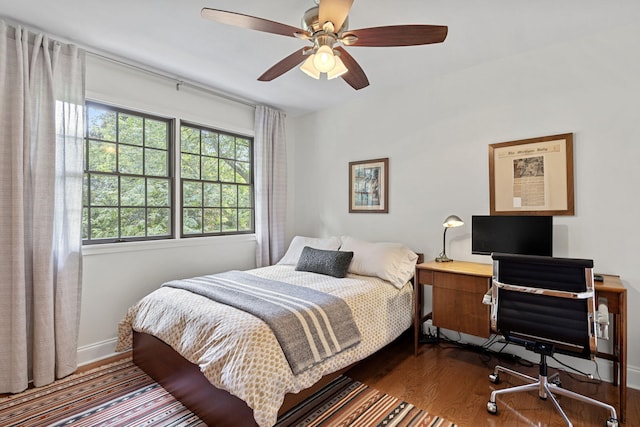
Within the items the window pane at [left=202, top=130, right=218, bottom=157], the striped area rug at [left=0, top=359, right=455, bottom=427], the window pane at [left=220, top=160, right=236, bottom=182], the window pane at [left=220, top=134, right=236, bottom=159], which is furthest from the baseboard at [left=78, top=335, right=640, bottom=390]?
the window pane at [left=220, top=134, right=236, bottom=159]

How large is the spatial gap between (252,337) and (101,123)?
2.40 metres

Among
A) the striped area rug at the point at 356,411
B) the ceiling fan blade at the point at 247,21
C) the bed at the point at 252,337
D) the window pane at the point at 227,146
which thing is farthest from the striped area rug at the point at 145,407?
the window pane at the point at 227,146

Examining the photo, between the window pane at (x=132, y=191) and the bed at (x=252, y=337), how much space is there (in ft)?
3.28

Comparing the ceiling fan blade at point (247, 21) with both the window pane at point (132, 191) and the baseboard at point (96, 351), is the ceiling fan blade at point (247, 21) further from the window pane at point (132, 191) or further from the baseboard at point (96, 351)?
the baseboard at point (96, 351)

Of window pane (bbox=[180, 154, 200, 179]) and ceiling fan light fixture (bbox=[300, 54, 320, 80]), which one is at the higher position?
ceiling fan light fixture (bbox=[300, 54, 320, 80])

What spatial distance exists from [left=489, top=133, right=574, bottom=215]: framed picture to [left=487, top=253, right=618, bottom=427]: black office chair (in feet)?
3.13

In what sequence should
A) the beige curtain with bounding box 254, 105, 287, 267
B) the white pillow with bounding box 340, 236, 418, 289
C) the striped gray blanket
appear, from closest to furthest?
the striped gray blanket
the white pillow with bounding box 340, 236, 418, 289
the beige curtain with bounding box 254, 105, 287, 267

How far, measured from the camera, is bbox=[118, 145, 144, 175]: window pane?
2.92 m

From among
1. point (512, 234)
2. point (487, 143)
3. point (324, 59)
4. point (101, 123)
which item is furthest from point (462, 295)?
point (101, 123)

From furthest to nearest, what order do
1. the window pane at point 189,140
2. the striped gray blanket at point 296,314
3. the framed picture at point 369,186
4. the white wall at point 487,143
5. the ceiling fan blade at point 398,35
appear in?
the framed picture at point 369,186 → the window pane at point 189,140 → the white wall at point 487,143 → the striped gray blanket at point 296,314 → the ceiling fan blade at point 398,35

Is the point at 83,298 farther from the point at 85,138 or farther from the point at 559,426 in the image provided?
the point at 559,426

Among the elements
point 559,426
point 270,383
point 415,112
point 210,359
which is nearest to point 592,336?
point 559,426

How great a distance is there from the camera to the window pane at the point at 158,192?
3121 mm

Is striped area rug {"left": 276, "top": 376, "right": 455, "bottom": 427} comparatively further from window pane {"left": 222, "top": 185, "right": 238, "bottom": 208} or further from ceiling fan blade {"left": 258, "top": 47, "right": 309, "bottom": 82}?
window pane {"left": 222, "top": 185, "right": 238, "bottom": 208}
